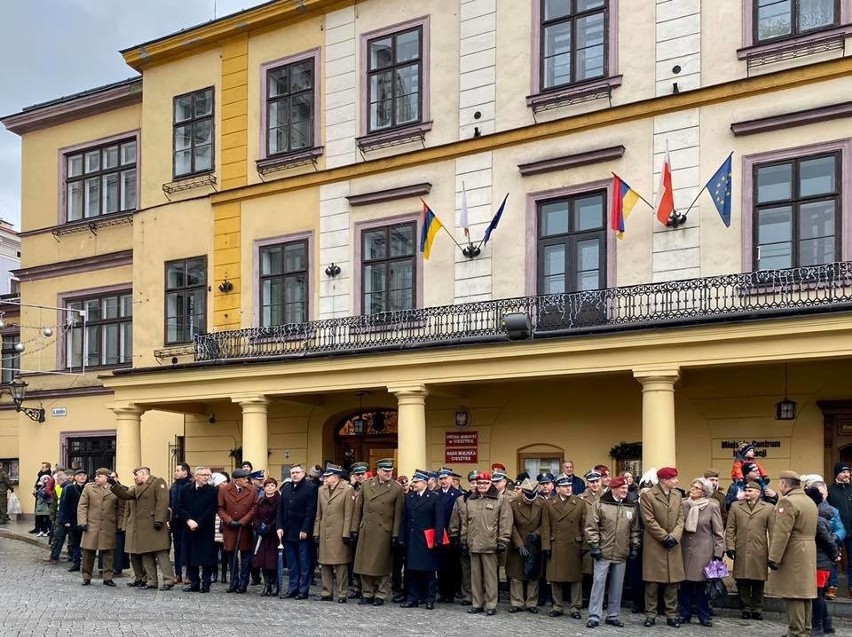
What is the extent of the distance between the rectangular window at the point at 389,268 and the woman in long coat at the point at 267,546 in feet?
21.6

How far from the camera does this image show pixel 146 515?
1495 cm

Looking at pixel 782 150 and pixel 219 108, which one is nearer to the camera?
pixel 782 150

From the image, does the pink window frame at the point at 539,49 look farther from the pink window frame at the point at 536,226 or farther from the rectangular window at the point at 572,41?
the pink window frame at the point at 536,226

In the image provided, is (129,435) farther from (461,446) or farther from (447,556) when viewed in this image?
(447,556)

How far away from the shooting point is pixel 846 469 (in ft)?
43.8

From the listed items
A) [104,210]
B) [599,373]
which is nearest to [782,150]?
[599,373]

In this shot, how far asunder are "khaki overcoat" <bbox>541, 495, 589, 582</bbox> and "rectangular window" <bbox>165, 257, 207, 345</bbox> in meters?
12.2

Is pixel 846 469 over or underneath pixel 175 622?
over

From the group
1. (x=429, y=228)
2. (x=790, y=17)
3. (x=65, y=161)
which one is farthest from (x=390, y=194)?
(x=65, y=161)

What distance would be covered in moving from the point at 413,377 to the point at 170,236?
8.39 meters

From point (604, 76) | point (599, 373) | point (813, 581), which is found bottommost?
point (813, 581)

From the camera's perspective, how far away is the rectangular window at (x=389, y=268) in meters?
20.1

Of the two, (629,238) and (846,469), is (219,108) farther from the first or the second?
(846,469)

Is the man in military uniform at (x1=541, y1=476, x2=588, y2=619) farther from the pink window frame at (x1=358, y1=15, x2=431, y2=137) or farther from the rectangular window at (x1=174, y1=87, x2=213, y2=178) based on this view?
the rectangular window at (x1=174, y1=87, x2=213, y2=178)
